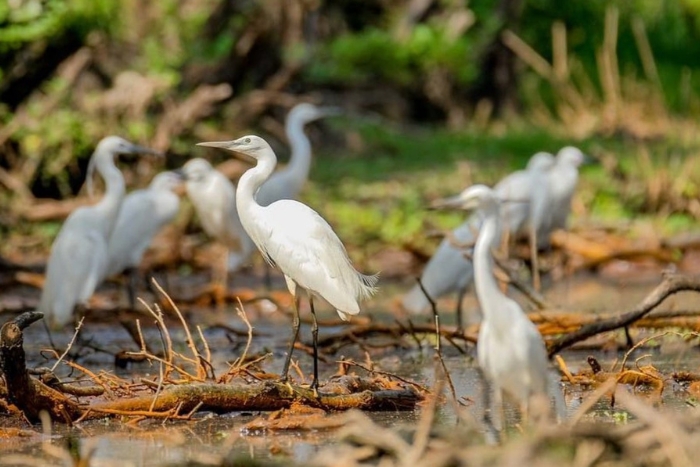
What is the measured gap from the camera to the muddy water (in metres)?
5.11

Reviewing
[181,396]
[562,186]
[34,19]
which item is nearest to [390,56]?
[562,186]

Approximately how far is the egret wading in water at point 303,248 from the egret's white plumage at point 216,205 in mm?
5587

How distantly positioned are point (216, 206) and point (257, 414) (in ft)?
20.6

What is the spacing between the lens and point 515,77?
24312 mm

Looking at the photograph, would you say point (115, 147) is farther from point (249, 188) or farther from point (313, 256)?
point (313, 256)

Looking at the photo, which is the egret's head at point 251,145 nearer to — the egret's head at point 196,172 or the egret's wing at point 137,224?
the egret's wing at point 137,224

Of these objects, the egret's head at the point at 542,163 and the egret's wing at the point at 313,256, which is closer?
the egret's wing at the point at 313,256

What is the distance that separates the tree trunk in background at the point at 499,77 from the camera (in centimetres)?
2372

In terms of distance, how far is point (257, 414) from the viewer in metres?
5.85

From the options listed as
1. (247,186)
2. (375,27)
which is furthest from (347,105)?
(247,186)

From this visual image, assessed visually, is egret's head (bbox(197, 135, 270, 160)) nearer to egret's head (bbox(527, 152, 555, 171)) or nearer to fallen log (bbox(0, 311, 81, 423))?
fallen log (bbox(0, 311, 81, 423))

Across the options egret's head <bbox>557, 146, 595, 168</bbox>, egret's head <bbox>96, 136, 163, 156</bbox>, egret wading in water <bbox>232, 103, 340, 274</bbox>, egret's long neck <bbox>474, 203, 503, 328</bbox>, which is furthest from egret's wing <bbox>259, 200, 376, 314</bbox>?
egret's head <bbox>557, 146, 595, 168</bbox>

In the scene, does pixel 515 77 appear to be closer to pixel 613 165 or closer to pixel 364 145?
pixel 364 145

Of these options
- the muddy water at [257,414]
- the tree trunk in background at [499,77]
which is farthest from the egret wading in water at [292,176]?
the tree trunk in background at [499,77]
